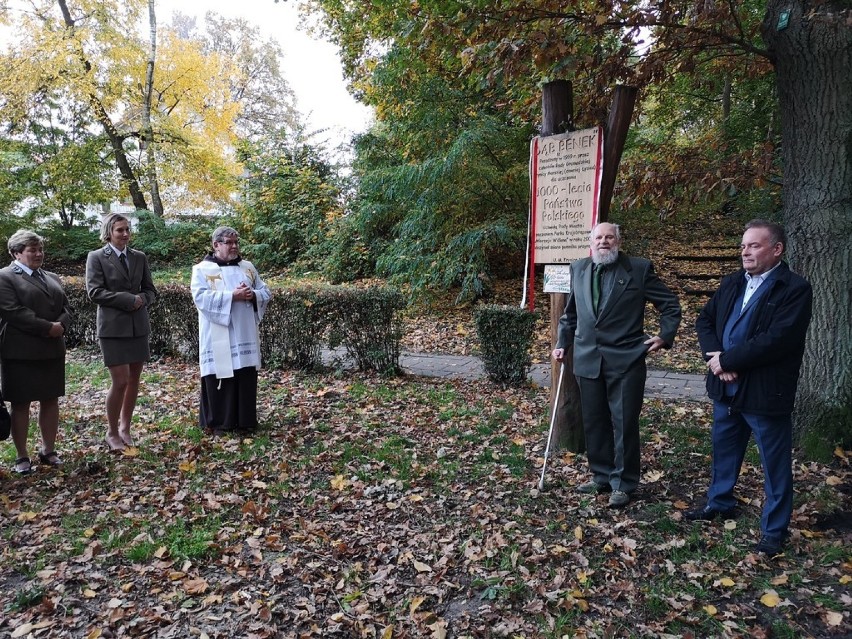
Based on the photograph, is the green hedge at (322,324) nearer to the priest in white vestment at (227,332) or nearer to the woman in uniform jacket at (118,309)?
the priest in white vestment at (227,332)

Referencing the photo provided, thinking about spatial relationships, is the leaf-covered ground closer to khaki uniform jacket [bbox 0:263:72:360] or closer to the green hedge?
khaki uniform jacket [bbox 0:263:72:360]

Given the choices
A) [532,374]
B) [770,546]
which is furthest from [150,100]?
[770,546]

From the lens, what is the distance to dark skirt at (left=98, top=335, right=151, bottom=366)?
4863 mm

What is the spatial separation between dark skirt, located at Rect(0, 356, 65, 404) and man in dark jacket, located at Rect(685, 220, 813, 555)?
4.89 metres

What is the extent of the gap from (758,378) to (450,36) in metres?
4.12

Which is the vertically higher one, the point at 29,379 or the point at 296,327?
the point at 296,327

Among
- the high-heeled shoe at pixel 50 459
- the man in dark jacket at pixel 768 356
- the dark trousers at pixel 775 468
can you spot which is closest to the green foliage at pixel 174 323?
the high-heeled shoe at pixel 50 459

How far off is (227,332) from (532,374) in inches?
164

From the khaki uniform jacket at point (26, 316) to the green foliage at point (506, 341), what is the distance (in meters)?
4.48

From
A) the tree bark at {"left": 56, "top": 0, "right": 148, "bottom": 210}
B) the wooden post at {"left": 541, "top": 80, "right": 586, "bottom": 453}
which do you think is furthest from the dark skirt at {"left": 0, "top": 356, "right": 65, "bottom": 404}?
the tree bark at {"left": 56, "top": 0, "right": 148, "bottom": 210}

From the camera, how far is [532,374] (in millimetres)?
7750

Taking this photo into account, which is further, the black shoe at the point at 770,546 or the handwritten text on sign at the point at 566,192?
the handwritten text on sign at the point at 566,192

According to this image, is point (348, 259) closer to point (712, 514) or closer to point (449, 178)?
point (449, 178)

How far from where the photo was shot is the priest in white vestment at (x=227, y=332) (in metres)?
5.33
